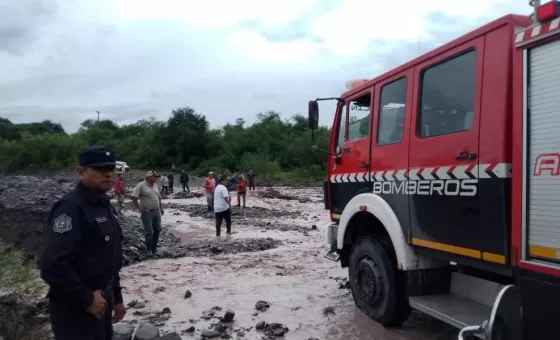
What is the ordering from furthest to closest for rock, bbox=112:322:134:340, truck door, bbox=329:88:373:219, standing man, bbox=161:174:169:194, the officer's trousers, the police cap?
standing man, bbox=161:174:169:194
truck door, bbox=329:88:373:219
rock, bbox=112:322:134:340
the police cap
the officer's trousers

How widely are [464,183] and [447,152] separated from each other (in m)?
0.37

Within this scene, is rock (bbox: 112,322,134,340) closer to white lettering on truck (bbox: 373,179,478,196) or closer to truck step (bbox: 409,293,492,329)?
truck step (bbox: 409,293,492,329)

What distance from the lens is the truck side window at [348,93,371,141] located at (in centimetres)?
578

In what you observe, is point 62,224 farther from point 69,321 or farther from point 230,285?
point 230,285

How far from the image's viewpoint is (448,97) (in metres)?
4.36

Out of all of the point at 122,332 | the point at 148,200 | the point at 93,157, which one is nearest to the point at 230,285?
the point at 148,200

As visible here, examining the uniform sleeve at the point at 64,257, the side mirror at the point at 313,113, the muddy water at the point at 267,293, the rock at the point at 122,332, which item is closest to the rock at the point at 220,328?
the muddy water at the point at 267,293

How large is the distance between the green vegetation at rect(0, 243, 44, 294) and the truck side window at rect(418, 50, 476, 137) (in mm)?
4277

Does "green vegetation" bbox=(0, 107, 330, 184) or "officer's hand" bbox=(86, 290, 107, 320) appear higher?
"green vegetation" bbox=(0, 107, 330, 184)

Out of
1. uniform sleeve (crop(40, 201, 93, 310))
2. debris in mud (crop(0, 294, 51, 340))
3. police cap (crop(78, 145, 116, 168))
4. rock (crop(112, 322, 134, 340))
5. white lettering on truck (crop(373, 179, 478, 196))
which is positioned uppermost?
police cap (crop(78, 145, 116, 168))

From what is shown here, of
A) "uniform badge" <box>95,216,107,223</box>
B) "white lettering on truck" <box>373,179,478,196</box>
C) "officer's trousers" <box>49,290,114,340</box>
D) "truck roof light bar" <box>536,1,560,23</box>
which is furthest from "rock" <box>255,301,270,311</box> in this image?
"truck roof light bar" <box>536,1,560,23</box>

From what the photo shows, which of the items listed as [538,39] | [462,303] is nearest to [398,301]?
[462,303]

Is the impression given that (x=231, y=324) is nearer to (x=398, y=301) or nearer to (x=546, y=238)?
(x=398, y=301)

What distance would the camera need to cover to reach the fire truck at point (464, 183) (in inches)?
122
